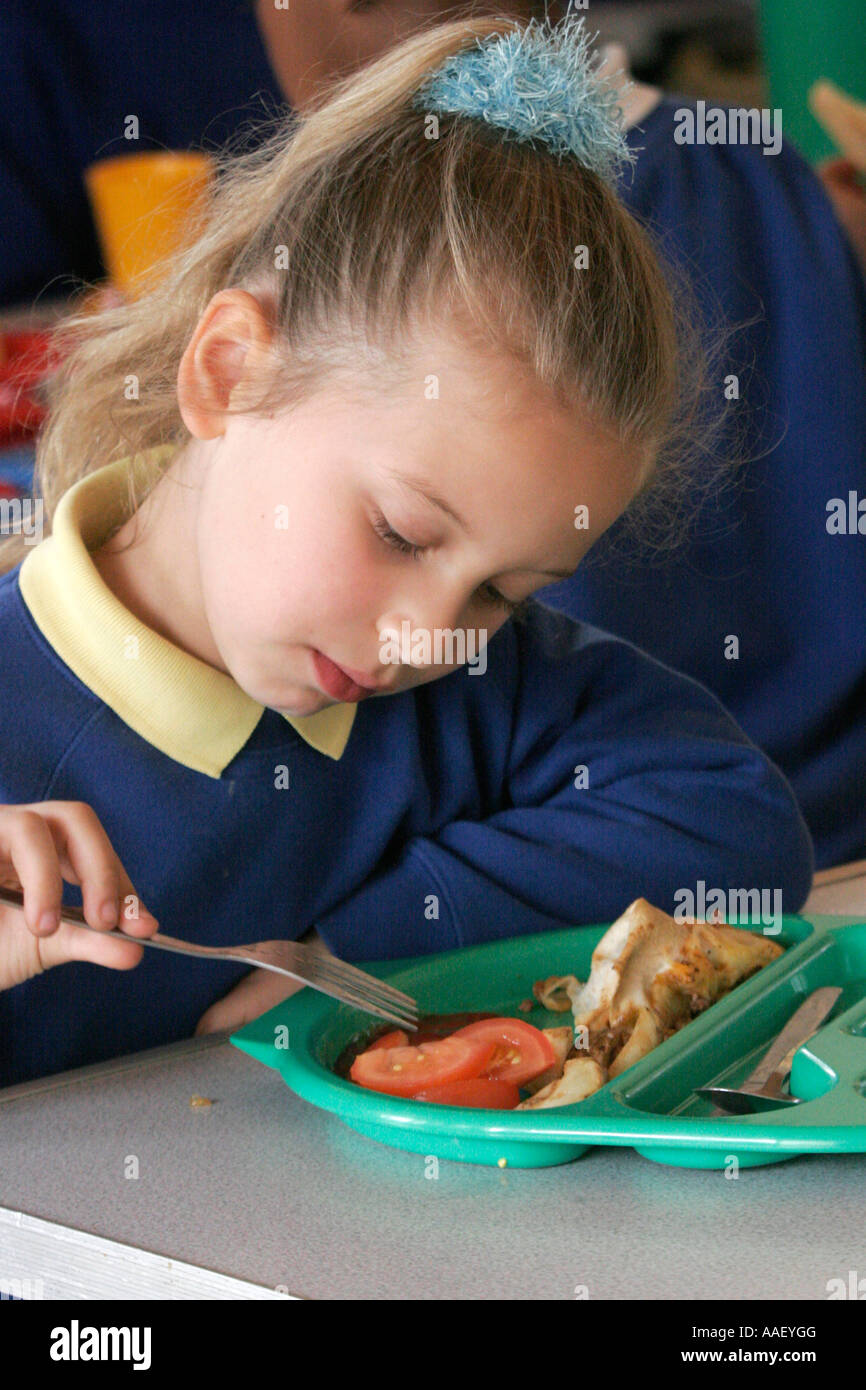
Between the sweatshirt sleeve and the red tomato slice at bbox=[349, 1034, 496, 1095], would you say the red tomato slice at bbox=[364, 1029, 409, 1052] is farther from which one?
the sweatshirt sleeve

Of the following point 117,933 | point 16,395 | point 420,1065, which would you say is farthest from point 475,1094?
point 16,395

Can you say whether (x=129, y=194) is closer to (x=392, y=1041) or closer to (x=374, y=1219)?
(x=392, y=1041)

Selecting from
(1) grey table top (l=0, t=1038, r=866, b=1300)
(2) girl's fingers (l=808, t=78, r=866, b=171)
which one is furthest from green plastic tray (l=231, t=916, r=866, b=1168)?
(2) girl's fingers (l=808, t=78, r=866, b=171)

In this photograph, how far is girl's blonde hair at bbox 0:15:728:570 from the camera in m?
0.92

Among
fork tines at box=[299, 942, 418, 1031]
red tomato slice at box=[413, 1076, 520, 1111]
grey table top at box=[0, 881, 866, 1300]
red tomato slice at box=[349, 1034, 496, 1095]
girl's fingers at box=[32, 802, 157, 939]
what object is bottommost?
grey table top at box=[0, 881, 866, 1300]

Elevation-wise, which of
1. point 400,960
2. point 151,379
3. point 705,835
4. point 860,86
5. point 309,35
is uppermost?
point 860,86

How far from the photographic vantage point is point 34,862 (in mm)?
763

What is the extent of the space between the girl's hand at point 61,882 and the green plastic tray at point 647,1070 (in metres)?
0.10

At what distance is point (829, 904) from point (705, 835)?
4.2 inches

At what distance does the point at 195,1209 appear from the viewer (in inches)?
27.2

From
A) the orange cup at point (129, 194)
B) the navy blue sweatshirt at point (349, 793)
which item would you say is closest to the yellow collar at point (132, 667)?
the navy blue sweatshirt at point (349, 793)

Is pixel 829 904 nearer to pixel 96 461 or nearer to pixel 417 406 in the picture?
pixel 417 406

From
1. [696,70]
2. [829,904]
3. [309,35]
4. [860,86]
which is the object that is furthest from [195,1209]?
[696,70]

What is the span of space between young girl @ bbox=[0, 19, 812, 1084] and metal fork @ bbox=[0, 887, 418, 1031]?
2 centimetres
